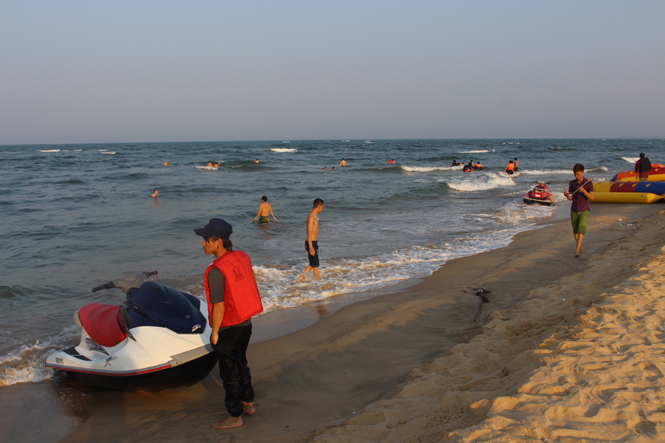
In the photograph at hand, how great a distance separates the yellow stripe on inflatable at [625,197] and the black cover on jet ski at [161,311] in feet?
52.5

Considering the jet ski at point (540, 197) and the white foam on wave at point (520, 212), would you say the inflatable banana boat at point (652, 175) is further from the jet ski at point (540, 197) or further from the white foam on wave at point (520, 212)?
the white foam on wave at point (520, 212)

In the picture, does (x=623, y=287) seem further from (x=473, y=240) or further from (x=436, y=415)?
(x=473, y=240)

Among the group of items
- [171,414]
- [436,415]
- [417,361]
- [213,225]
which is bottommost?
[171,414]

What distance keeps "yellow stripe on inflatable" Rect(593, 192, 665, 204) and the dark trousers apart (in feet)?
52.7

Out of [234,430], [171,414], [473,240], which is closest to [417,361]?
Answer: [234,430]

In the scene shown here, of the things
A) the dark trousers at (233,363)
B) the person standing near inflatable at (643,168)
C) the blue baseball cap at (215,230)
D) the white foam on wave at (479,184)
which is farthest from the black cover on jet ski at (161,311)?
the white foam on wave at (479,184)

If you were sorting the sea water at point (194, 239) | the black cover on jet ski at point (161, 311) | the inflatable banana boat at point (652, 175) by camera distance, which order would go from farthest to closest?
the inflatable banana boat at point (652, 175)
the sea water at point (194, 239)
the black cover on jet ski at point (161, 311)

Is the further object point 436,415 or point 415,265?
point 415,265

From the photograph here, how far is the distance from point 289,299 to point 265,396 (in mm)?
2961

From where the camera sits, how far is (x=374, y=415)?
316 centimetres

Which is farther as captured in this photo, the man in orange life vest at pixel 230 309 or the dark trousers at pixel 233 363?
the dark trousers at pixel 233 363

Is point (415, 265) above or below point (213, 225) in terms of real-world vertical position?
below

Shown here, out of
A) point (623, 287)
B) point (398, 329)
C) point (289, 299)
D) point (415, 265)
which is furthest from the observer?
point (415, 265)

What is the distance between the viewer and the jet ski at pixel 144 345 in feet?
12.5
